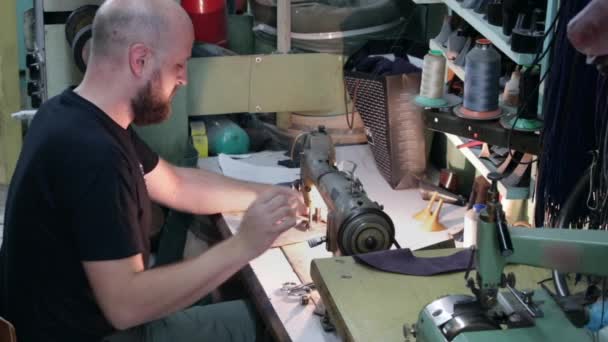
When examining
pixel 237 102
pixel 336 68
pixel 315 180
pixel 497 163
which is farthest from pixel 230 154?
pixel 497 163

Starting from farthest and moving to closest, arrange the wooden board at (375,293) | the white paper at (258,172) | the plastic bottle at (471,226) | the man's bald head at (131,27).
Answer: the white paper at (258,172), the plastic bottle at (471,226), the man's bald head at (131,27), the wooden board at (375,293)

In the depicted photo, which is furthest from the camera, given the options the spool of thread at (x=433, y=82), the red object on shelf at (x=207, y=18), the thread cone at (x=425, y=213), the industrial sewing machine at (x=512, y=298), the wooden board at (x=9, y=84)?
the wooden board at (x=9, y=84)

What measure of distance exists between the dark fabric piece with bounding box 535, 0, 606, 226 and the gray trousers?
2.63ft

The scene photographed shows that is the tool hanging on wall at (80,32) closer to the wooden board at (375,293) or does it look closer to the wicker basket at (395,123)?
the wicker basket at (395,123)

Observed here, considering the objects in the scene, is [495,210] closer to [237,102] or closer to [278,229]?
[278,229]

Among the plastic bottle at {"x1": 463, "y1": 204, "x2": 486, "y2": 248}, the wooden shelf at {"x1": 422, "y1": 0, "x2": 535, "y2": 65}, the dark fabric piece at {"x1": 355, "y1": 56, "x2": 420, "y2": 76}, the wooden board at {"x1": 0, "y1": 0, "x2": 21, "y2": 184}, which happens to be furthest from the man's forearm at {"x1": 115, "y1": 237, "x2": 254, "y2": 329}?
the wooden board at {"x1": 0, "y1": 0, "x2": 21, "y2": 184}

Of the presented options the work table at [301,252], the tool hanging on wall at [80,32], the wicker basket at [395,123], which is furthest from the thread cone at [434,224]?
the tool hanging on wall at [80,32]

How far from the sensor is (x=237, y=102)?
3.26 metres

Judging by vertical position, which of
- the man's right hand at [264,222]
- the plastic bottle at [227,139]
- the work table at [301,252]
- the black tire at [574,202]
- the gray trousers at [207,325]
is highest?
the black tire at [574,202]

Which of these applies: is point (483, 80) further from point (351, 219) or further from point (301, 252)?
point (301, 252)

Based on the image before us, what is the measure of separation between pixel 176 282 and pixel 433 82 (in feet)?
3.11

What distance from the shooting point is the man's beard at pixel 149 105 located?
2.03 meters

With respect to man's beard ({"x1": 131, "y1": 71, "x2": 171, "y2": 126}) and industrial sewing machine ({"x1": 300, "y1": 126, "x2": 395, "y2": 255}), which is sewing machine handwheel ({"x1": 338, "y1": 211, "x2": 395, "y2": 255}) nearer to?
industrial sewing machine ({"x1": 300, "y1": 126, "x2": 395, "y2": 255})

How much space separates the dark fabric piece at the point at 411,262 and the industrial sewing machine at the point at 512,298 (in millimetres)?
388
